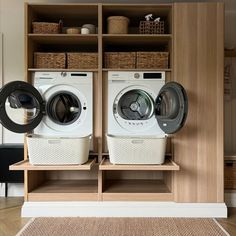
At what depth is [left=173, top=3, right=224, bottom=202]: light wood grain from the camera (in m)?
2.34

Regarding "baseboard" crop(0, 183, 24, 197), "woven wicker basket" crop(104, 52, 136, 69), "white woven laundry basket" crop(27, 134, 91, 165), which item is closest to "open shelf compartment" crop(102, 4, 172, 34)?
"woven wicker basket" crop(104, 52, 136, 69)

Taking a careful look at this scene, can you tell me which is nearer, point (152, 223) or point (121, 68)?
point (152, 223)

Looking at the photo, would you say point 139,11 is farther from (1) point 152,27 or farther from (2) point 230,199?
(2) point 230,199

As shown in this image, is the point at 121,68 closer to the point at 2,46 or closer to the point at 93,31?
the point at 93,31

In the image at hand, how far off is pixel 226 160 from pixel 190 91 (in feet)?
2.83

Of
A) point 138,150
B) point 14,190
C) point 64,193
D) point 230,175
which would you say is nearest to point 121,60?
point 138,150

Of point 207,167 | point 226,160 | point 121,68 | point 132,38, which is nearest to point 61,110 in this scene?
point 121,68

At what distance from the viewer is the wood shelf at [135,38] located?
94.9 inches

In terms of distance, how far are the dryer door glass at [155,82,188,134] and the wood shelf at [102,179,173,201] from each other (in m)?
0.60

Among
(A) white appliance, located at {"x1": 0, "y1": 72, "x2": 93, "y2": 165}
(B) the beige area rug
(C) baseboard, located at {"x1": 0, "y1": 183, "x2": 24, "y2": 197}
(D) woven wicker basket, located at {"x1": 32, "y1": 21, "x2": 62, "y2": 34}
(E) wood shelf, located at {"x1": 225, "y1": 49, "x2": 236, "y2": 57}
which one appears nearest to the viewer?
(B) the beige area rug

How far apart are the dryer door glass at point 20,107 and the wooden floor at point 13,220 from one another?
0.79m

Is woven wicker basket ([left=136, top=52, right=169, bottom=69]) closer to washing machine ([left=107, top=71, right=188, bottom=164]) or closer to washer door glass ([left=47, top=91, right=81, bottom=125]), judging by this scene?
washing machine ([left=107, top=71, right=188, bottom=164])

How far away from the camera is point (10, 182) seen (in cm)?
274

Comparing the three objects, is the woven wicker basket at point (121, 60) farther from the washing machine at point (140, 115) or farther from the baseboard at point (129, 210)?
the baseboard at point (129, 210)
